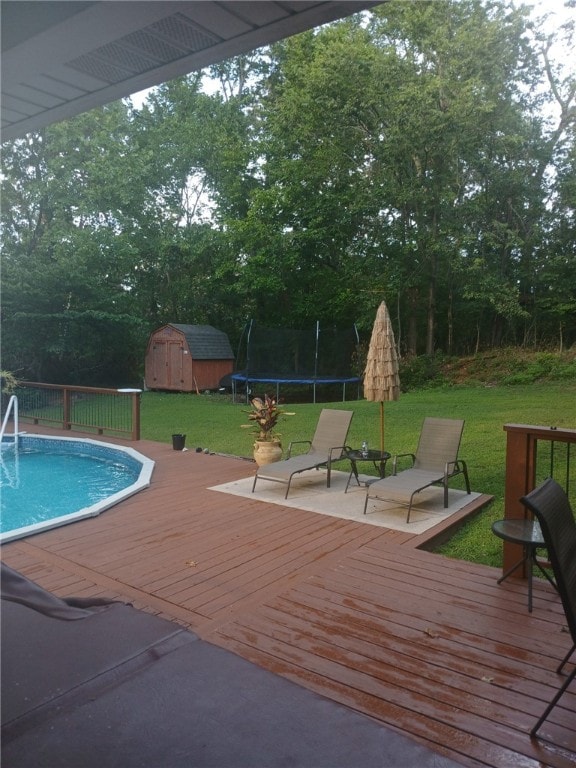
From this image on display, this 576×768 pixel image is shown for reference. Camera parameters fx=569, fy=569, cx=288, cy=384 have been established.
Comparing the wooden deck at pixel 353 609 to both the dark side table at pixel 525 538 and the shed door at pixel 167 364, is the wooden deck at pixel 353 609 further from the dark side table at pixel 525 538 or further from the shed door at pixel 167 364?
the shed door at pixel 167 364

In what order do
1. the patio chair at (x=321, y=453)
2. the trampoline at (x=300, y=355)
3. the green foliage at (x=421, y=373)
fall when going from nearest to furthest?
the patio chair at (x=321, y=453) → the trampoline at (x=300, y=355) → the green foliage at (x=421, y=373)

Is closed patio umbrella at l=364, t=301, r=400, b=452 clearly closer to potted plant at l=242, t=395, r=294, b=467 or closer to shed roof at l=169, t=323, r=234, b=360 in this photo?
potted plant at l=242, t=395, r=294, b=467

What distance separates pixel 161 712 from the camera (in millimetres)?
2229

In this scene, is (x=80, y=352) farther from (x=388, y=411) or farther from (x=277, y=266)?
(x=388, y=411)

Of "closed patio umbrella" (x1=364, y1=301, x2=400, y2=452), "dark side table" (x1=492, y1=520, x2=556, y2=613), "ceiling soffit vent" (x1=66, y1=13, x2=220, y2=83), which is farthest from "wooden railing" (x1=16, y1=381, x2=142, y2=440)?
"ceiling soffit vent" (x1=66, y1=13, x2=220, y2=83)

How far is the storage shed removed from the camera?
60.4 feet

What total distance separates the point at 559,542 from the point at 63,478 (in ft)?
24.6

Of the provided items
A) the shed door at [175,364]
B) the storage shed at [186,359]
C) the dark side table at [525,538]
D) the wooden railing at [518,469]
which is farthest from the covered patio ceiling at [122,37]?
the shed door at [175,364]

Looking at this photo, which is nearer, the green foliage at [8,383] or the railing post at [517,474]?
the railing post at [517,474]

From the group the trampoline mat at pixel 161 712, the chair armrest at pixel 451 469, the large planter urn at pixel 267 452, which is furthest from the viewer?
the large planter urn at pixel 267 452

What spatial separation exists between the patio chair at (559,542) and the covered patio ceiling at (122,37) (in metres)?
1.81

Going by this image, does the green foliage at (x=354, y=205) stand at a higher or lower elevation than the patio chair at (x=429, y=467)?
higher

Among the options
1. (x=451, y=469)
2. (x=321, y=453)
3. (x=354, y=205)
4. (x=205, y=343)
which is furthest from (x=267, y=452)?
(x=354, y=205)

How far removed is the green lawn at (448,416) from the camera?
5530 millimetres
